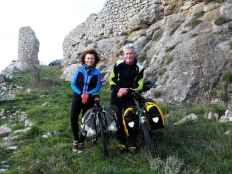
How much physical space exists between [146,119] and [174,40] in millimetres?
8246

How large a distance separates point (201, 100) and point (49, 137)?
14.7 feet

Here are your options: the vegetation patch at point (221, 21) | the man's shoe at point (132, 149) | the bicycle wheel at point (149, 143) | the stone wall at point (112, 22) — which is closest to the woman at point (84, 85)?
the man's shoe at point (132, 149)

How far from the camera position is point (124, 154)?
7.90m

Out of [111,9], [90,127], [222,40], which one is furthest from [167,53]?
[111,9]

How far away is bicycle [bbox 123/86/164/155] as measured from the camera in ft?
24.3

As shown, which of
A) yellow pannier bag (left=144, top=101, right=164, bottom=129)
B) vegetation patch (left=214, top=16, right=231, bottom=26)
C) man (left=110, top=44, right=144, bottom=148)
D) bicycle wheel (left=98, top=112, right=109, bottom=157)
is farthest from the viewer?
vegetation patch (left=214, top=16, right=231, bottom=26)

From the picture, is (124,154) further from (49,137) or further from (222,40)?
(222,40)

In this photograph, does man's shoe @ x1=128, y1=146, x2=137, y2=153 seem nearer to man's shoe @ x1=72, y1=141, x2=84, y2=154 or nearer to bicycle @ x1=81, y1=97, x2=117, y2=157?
bicycle @ x1=81, y1=97, x2=117, y2=157

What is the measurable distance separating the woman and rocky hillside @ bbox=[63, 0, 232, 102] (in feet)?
14.5

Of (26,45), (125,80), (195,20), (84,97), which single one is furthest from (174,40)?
(26,45)

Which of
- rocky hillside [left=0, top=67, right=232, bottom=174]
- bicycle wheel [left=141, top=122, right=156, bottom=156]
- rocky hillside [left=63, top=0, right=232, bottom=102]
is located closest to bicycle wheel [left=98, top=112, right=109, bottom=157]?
rocky hillside [left=0, top=67, right=232, bottom=174]

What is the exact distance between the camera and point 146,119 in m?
7.62

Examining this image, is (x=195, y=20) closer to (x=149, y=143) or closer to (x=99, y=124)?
(x=99, y=124)

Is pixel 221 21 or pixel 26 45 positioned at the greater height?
pixel 26 45
